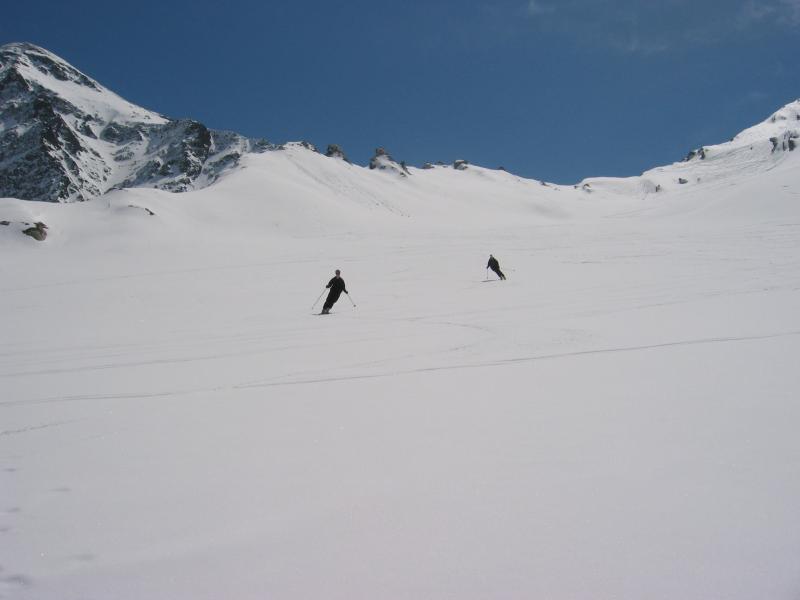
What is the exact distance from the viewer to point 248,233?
36344 millimetres

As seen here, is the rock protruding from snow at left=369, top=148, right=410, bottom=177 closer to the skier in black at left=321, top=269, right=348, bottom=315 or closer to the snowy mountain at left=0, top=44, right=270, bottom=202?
the snowy mountain at left=0, top=44, right=270, bottom=202

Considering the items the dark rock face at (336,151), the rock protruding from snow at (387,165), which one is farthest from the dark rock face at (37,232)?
the dark rock face at (336,151)

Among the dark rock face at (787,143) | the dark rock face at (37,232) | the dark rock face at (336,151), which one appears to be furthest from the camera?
the dark rock face at (787,143)

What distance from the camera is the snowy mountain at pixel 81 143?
147250mm

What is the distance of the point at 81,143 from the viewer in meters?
163

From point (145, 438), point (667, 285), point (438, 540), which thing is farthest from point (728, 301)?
point (145, 438)

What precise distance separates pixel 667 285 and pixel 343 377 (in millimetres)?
11828

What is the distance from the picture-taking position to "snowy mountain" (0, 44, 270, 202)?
5797 inches

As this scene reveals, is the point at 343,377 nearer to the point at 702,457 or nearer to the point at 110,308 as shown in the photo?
the point at 702,457

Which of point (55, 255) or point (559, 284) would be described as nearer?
point (559, 284)

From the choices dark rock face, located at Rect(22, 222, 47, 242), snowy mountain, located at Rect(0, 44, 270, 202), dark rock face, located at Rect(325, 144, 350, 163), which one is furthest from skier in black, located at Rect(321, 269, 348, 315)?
snowy mountain, located at Rect(0, 44, 270, 202)

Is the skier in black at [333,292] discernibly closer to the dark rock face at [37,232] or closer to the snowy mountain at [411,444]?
the snowy mountain at [411,444]

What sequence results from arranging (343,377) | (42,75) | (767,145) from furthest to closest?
1. (42,75)
2. (767,145)
3. (343,377)

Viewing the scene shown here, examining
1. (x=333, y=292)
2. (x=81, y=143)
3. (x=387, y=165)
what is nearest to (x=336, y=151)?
(x=387, y=165)
